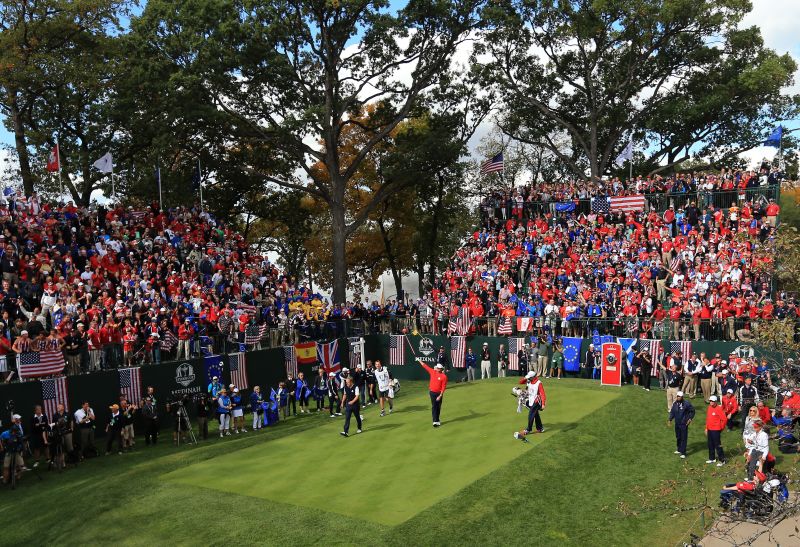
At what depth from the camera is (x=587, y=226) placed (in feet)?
126

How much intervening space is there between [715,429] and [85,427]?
19395mm

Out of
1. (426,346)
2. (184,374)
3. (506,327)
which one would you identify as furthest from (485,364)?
(184,374)


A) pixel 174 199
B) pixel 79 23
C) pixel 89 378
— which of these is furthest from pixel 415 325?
pixel 79 23

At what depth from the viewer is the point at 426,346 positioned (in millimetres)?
38531

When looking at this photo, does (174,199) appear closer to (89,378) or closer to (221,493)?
(89,378)

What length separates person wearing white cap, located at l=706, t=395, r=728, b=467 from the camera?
18766mm

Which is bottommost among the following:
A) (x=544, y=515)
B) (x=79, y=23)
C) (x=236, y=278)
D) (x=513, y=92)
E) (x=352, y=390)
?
(x=544, y=515)

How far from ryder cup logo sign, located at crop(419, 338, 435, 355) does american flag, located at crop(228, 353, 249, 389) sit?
1073cm

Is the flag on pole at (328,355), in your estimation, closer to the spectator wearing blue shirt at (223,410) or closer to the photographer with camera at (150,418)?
the spectator wearing blue shirt at (223,410)

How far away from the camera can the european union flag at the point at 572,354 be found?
105 ft

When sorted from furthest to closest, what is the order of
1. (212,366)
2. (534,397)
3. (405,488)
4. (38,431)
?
1. (212,366)
2. (38,431)
3. (534,397)
4. (405,488)

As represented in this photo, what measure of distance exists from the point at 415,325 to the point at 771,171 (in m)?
19.4

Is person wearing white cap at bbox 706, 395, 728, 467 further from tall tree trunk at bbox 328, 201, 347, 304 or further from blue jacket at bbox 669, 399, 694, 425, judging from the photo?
tall tree trunk at bbox 328, 201, 347, 304

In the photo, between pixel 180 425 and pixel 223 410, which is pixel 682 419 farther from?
pixel 180 425
